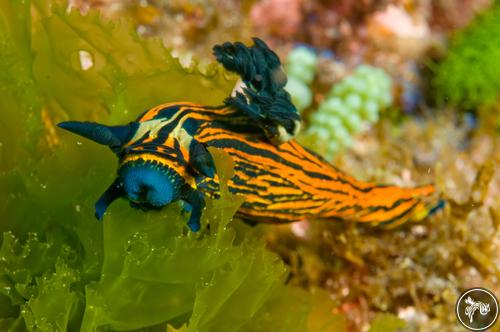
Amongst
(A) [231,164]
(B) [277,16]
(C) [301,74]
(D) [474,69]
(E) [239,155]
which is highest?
(B) [277,16]

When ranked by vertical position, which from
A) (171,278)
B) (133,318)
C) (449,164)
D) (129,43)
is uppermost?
(449,164)

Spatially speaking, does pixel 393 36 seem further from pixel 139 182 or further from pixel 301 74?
pixel 139 182

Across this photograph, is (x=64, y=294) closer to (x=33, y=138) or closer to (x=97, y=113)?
(x=33, y=138)

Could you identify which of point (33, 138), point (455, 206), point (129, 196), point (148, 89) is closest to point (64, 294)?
point (129, 196)

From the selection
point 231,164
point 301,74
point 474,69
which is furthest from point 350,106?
point 231,164

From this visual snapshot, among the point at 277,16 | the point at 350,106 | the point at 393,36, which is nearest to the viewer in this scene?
the point at 350,106

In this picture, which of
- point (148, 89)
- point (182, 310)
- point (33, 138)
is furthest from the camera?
point (148, 89)

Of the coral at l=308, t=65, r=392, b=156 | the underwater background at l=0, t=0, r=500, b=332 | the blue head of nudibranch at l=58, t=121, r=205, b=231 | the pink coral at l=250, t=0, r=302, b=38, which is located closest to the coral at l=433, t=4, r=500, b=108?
the underwater background at l=0, t=0, r=500, b=332
